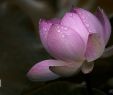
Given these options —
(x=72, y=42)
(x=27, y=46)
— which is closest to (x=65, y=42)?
(x=72, y=42)

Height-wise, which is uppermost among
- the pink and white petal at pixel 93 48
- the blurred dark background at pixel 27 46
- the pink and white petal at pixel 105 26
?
the pink and white petal at pixel 105 26

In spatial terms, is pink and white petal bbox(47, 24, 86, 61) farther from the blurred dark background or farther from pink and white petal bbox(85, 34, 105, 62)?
the blurred dark background

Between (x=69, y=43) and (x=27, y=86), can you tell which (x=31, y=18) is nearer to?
(x=27, y=86)

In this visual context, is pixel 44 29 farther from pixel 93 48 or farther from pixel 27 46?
pixel 27 46

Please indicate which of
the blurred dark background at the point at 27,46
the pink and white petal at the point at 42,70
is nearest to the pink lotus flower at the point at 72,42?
the pink and white petal at the point at 42,70

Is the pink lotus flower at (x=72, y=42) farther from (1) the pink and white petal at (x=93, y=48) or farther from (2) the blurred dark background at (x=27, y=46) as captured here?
(2) the blurred dark background at (x=27, y=46)

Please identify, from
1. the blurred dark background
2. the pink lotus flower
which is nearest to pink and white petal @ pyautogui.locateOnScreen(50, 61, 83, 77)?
the pink lotus flower

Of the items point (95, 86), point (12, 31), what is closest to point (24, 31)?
point (12, 31)
